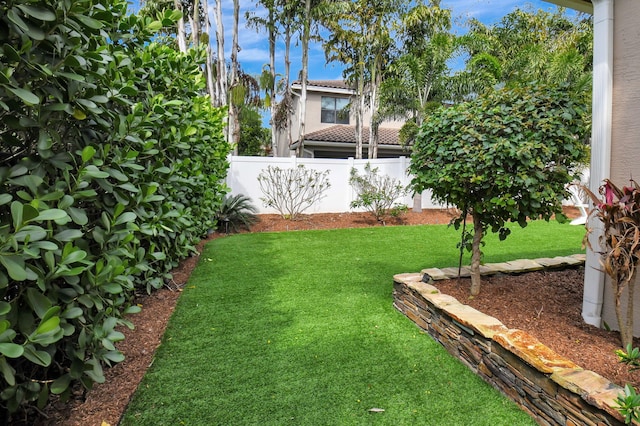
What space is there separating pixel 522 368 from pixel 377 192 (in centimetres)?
867

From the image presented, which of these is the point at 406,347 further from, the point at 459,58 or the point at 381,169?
the point at 459,58

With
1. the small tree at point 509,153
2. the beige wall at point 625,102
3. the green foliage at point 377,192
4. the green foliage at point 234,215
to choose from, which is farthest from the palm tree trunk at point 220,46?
the beige wall at point 625,102

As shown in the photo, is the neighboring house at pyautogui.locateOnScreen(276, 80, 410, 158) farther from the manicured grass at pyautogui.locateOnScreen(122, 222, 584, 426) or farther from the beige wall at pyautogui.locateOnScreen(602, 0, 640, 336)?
the beige wall at pyautogui.locateOnScreen(602, 0, 640, 336)

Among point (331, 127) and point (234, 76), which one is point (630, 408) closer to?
point (234, 76)

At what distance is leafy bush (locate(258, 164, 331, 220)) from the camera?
1049cm

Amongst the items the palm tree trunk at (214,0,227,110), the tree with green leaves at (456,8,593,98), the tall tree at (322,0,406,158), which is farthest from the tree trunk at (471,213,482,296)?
the palm tree trunk at (214,0,227,110)

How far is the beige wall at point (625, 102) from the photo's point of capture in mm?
2922

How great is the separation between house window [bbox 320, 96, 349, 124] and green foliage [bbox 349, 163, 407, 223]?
9030mm

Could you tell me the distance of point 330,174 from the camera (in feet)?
37.1

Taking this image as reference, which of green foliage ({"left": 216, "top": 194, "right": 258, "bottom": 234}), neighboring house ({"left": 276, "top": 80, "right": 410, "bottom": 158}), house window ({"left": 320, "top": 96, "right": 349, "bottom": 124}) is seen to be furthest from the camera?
house window ({"left": 320, "top": 96, "right": 349, "bottom": 124})

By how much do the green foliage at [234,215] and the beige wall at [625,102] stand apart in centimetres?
758

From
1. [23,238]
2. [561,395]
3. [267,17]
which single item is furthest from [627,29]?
[267,17]

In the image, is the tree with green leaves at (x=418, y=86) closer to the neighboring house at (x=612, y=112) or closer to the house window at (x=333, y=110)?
the house window at (x=333, y=110)

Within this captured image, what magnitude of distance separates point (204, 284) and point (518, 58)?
48.0 ft
